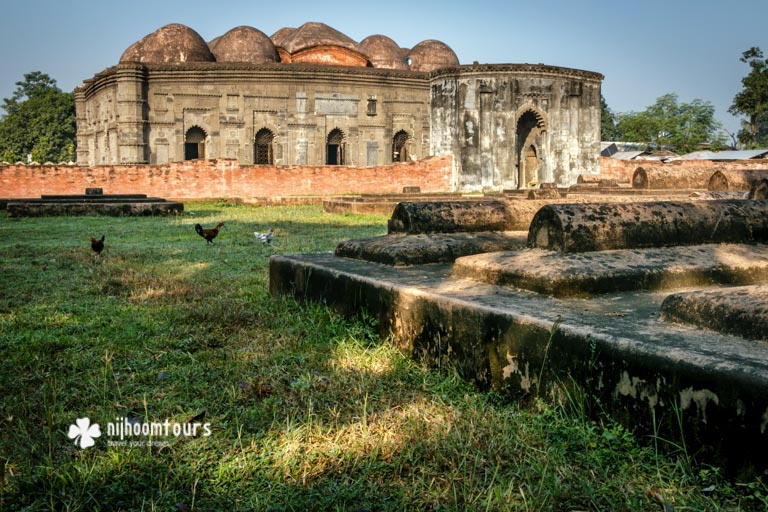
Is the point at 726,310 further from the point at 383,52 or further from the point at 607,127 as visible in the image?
the point at 607,127

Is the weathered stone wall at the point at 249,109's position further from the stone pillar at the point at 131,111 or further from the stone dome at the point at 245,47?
the stone dome at the point at 245,47

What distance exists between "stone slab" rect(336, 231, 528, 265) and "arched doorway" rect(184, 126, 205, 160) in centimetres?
2373

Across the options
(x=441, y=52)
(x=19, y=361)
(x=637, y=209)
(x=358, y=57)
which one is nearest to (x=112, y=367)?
(x=19, y=361)

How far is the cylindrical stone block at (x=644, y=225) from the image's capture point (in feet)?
9.30

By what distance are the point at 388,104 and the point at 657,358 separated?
26.6 meters

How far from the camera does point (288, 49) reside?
3061 cm

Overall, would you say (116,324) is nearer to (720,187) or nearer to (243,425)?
(243,425)

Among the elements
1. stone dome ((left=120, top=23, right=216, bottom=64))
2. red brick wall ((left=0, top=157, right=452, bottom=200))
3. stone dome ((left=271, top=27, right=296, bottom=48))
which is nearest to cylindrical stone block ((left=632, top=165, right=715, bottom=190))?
red brick wall ((left=0, top=157, right=452, bottom=200))

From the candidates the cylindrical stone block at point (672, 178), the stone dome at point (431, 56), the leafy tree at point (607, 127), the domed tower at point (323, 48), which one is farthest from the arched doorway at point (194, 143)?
the leafy tree at point (607, 127)

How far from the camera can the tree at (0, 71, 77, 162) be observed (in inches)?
1866

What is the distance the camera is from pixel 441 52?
107ft

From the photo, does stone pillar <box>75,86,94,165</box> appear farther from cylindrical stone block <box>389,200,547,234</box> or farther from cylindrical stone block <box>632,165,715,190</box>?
cylindrical stone block <box>389,200,547,234</box>

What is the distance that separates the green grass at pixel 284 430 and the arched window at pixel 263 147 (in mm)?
23429

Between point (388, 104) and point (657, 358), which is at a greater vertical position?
point (388, 104)
